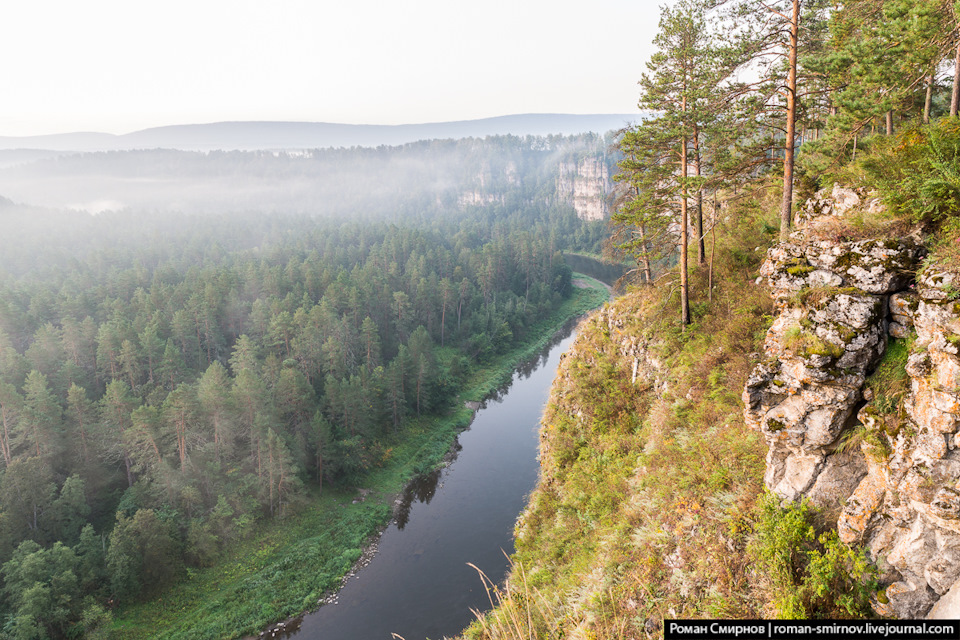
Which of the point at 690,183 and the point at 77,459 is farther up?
the point at 690,183

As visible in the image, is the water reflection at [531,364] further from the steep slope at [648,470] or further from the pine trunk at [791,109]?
the pine trunk at [791,109]

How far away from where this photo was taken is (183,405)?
3466cm

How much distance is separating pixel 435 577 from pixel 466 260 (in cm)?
7667

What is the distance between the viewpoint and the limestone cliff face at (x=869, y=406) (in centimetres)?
706

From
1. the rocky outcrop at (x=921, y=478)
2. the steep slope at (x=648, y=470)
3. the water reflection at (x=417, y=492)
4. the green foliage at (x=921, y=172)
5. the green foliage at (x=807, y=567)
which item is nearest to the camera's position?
the rocky outcrop at (x=921, y=478)

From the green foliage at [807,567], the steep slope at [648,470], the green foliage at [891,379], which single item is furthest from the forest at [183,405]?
the green foliage at [891,379]

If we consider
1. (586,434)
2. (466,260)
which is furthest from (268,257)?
(586,434)

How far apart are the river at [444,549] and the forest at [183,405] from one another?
8.08 meters

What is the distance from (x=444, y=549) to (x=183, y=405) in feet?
71.8

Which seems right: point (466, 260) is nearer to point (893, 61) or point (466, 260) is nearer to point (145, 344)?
point (145, 344)

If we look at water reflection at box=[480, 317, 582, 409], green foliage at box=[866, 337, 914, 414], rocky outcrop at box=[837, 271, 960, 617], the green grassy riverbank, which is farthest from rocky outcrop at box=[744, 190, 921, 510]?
water reflection at box=[480, 317, 582, 409]

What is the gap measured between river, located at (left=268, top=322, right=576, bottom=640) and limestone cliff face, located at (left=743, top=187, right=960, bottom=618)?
15.0 metres

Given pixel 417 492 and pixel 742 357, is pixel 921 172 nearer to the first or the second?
pixel 742 357

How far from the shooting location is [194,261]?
103 meters
